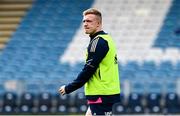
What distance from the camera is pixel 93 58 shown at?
5270 mm

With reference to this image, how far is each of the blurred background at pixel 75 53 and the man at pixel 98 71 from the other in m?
9.18

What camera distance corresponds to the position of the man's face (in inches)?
207

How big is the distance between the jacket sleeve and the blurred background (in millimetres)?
9282

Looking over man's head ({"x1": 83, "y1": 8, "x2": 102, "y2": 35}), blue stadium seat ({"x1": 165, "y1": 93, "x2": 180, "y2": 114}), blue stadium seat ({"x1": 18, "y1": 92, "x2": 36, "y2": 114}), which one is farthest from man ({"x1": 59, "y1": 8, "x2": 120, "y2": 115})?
blue stadium seat ({"x1": 18, "y1": 92, "x2": 36, "y2": 114})

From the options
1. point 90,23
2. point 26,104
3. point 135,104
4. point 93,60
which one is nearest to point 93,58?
point 93,60

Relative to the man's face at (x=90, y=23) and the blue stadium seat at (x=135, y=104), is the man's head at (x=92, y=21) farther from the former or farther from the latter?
the blue stadium seat at (x=135, y=104)

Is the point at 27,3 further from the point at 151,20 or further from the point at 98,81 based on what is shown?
the point at 98,81

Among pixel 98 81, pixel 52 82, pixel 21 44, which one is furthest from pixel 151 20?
pixel 98 81

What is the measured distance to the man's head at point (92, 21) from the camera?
207 inches

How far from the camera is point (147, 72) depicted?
16.7m

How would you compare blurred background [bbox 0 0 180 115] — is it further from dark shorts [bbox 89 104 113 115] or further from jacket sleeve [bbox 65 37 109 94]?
jacket sleeve [bbox 65 37 109 94]

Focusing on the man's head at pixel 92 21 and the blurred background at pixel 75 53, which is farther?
the blurred background at pixel 75 53

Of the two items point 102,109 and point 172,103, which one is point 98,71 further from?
point 172,103

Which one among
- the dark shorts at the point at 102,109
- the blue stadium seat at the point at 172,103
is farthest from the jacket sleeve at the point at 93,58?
the blue stadium seat at the point at 172,103
